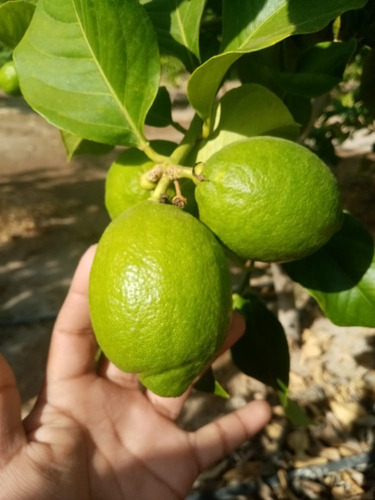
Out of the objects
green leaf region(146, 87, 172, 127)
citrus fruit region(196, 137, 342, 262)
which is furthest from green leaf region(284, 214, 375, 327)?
green leaf region(146, 87, 172, 127)

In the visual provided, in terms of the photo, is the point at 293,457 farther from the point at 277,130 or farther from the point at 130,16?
the point at 130,16

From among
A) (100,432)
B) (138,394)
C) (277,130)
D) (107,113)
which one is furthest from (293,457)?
(107,113)

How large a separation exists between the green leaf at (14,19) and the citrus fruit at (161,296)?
478 millimetres

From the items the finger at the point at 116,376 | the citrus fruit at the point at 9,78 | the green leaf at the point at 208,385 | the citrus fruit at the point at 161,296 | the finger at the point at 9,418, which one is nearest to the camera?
the citrus fruit at the point at 161,296

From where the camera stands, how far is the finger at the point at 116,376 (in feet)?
5.12

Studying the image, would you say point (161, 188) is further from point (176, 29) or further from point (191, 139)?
point (176, 29)

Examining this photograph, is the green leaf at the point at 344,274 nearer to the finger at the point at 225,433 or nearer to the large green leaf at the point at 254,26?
the large green leaf at the point at 254,26

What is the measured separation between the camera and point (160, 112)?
1145 mm

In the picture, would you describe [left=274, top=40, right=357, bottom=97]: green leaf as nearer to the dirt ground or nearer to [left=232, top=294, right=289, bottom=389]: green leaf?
[left=232, top=294, right=289, bottom=389]: green leaf

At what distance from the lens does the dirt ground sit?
2.24 meters

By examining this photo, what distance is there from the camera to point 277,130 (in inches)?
40.0

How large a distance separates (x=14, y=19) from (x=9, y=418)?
90 centimetres

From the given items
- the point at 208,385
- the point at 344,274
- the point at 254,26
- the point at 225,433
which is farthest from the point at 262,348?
the point at 254,26

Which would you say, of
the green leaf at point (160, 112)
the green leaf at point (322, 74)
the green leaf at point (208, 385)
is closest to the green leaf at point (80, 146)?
the green leaf at point (160, 112)
